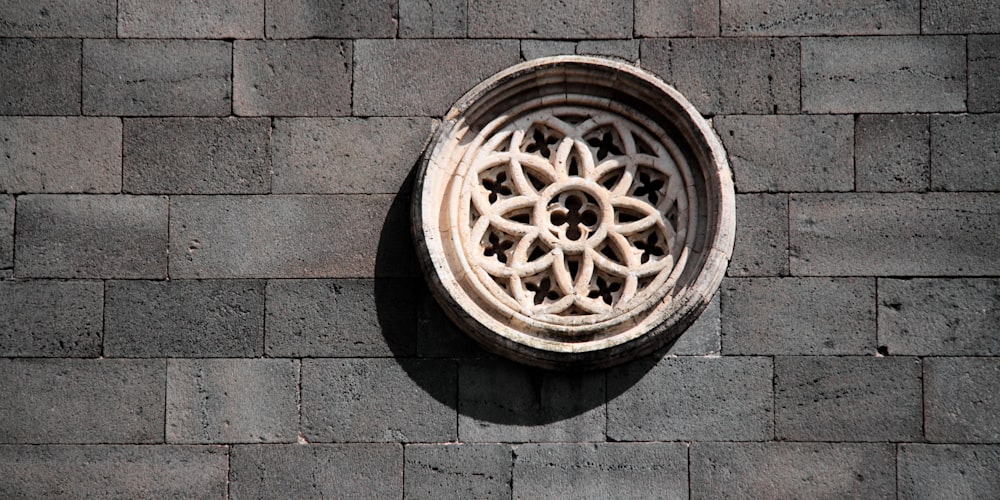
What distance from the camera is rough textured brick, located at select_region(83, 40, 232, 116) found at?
19.0 ft

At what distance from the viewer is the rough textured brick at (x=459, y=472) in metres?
5.51

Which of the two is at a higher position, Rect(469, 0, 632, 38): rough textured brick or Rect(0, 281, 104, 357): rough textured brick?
Rect(469, 0, 632, 38): rough textured brick

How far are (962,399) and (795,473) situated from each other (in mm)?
1041

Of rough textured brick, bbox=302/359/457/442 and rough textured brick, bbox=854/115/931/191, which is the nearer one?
rough textured brick, bbox=302/359/457/442

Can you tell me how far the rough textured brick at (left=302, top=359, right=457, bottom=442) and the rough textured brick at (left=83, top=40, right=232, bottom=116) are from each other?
169 centimetres

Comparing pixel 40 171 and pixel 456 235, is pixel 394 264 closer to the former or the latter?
pixel 456 235

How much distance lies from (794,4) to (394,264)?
281 cm

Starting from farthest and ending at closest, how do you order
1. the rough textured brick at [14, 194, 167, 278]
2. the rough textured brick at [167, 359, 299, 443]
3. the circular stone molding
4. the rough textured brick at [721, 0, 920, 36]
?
the rough textured brick at [721, 0, 920, 36] < the rough textured brick at [14, 194, 167, 278] < the rough textured brick at [167, 359, 299, 443] < the circular stone molding

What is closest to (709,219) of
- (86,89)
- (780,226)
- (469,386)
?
(780,226)

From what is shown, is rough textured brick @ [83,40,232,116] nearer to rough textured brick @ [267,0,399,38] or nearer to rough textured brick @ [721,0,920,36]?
rough textured brick @ [267,0,399,38]

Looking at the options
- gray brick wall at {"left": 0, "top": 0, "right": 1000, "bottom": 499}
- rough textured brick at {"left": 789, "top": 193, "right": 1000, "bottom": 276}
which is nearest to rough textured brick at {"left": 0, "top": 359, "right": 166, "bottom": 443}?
gray brick wall at {"left": 0, "top": 0, "right": 1000, "bottom": 499}

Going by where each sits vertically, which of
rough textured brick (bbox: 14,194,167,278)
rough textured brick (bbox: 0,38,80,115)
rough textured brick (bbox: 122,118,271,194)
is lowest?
rough textured brick (bbox: 14,194,167,278)

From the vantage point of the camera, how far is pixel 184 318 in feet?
18.6

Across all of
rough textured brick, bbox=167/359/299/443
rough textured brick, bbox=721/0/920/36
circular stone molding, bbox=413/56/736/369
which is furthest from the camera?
rough textured brick, bbox=721/0/920/36
